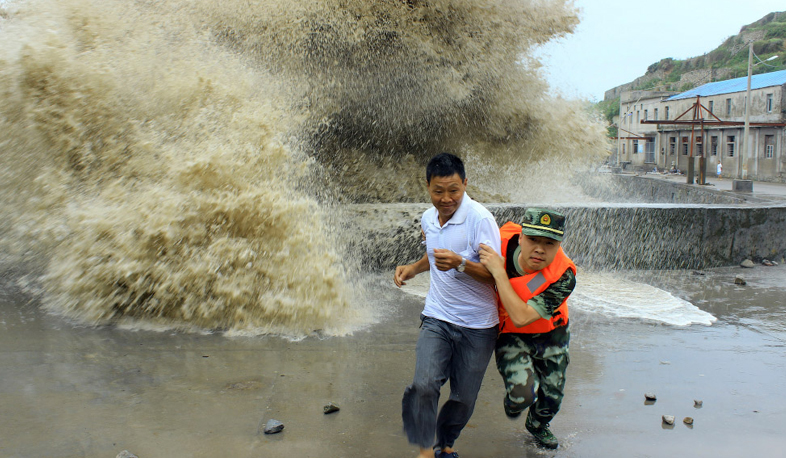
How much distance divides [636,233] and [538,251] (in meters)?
5.08

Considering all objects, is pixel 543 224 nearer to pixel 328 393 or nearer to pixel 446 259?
pixel 446 259

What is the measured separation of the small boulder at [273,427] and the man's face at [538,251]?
1345 mm

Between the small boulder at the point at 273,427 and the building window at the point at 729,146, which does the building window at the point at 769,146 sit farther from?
the small boulder at the point at 273,427

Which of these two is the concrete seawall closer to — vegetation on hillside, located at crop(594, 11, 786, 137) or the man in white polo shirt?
the man in white polo shirt

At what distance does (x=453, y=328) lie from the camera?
8.11 feet

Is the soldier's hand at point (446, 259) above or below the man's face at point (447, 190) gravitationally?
below

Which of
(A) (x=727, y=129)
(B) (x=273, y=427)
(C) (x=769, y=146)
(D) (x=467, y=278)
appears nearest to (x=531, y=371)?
(D) (x=467, y=278)

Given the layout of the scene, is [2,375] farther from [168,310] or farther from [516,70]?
[516,70]

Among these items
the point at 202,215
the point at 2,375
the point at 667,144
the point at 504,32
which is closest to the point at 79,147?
the point at 202,215

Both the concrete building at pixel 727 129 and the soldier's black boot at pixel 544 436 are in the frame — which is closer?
the soldier's black boot at pixel 544 436

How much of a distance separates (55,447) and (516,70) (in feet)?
22.9

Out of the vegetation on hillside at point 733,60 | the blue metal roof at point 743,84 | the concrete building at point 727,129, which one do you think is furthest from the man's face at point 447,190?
the vegetation on hillside at point 733,60

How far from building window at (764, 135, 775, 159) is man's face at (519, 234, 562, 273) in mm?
38429

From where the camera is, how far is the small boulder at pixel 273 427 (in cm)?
270
